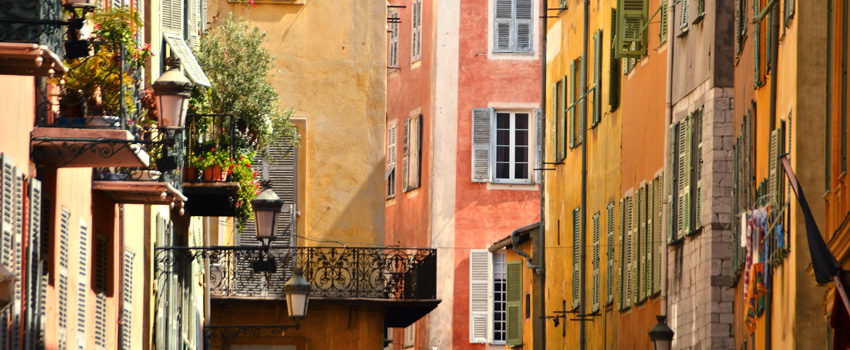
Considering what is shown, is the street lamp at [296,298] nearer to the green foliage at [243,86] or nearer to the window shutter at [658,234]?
the green foliage at [243,86]

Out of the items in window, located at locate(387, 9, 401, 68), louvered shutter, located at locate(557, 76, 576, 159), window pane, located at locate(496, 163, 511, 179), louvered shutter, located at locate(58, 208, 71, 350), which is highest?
window, located at locate(387, 9, 401, 68)

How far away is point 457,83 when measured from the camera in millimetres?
39094

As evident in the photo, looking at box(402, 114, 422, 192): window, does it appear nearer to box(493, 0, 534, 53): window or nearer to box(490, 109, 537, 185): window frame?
box(490, 109, 537, 185): window frame

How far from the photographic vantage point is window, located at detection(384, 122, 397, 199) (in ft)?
137

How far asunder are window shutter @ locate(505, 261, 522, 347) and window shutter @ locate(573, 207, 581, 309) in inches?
208

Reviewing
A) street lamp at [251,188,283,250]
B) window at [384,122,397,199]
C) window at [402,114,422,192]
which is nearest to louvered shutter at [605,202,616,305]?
street lamp at [251,188,283,250]

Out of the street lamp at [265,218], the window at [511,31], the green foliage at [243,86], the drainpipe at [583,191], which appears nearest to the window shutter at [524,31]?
the window at [511,31]

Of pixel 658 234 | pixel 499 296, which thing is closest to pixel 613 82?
pixel 658 234

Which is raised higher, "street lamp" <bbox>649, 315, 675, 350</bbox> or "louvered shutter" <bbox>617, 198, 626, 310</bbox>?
"louvered shutter" <bbox>617, 198, 626, 310</bbox>

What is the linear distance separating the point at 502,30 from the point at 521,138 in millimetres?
2347

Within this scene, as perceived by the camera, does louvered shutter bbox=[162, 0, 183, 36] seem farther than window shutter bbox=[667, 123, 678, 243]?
No

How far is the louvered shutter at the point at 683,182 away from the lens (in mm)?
21922

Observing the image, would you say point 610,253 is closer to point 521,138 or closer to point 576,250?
point 576,250

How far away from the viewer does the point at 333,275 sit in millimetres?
29797
